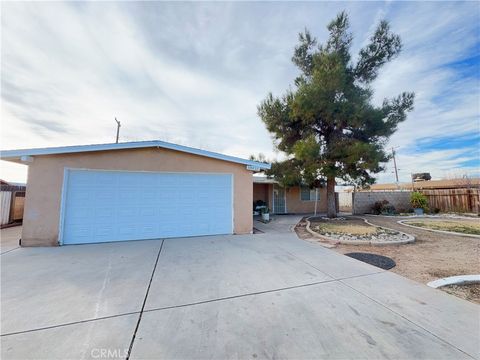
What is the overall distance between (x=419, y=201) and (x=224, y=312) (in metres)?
17.1

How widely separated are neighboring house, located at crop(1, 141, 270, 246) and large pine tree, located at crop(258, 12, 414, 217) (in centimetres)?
400

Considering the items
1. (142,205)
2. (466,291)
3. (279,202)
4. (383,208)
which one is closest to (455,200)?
(383,208)

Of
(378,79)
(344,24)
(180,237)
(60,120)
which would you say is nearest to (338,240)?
(180,237)

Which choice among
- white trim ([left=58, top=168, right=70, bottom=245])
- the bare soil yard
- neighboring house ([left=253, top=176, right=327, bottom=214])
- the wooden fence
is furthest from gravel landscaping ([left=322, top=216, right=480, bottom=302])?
Answer: the wooden fence

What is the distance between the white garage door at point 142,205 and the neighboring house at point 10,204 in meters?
5.48

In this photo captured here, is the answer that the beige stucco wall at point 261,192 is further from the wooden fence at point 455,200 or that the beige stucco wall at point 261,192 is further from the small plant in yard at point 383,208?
the wooden fence at point 455,200

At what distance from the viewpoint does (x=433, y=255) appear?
196 inches

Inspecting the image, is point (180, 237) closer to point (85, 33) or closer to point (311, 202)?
point (85, 33)

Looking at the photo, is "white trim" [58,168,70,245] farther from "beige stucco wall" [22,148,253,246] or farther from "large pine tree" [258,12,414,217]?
"large pine tree" [258,12,414,217]

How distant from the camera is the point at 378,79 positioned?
10.4m

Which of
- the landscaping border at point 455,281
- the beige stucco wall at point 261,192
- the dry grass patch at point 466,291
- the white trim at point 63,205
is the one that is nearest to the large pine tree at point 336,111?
the beige stucco wall at point 261,192

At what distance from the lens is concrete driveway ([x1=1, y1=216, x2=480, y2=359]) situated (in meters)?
1.94

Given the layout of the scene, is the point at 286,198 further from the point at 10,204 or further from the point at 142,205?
the point at 10,204

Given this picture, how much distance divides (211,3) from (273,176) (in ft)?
27.1
